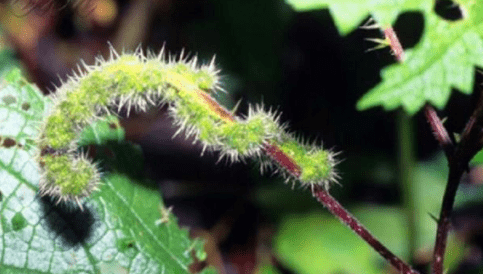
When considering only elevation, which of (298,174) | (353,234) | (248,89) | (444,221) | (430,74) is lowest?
(353,234)

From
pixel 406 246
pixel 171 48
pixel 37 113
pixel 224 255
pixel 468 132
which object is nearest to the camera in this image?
pixel 468 132

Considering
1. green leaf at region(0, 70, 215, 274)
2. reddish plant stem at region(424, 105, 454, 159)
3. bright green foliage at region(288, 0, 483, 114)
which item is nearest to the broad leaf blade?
bright green foliage at region(288, 0, 483, 114)

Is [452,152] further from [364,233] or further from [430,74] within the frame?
[430,74]

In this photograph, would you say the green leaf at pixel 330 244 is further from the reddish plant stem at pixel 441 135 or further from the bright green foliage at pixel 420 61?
the bright green foliage at pixel 420 61

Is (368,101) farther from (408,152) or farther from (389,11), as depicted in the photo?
(408,152)

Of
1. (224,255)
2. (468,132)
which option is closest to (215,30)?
(224,255)

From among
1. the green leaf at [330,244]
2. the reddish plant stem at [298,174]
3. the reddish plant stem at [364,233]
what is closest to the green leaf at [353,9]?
the reddish plant stem at [298,174]

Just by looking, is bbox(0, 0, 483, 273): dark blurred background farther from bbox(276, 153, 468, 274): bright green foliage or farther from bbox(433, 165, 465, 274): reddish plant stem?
bbox(433, 165, 465, 274): reddish plant stem

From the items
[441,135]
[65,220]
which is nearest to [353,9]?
[441,135]
